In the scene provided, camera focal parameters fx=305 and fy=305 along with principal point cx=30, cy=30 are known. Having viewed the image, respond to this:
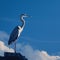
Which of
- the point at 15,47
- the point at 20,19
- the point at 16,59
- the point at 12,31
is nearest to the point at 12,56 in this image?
the point at 16,59

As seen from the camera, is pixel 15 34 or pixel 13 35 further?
pixel 15 34

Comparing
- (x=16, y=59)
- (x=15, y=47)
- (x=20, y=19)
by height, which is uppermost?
(x=20, y=19)

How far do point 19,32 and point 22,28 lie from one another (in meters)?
1.28

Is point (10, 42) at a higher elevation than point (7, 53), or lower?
higher

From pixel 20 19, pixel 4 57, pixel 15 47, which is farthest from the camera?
pixel 20 19

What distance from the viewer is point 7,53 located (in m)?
31.2

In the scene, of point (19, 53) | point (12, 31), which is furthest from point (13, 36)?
point (19, 53)

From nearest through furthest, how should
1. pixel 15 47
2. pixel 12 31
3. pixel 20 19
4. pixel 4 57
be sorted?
pixel 4 57 → pixel 15 47 → pixel 12 31 → pixel 20 19

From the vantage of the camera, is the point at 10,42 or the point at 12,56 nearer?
the point at 12,56

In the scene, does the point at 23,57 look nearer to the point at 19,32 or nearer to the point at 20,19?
the point at 19,32

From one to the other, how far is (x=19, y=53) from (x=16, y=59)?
1392mm

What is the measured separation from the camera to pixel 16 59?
102 feet

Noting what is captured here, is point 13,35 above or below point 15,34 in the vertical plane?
below

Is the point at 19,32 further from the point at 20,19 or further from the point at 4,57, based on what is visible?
the point at 4,57
